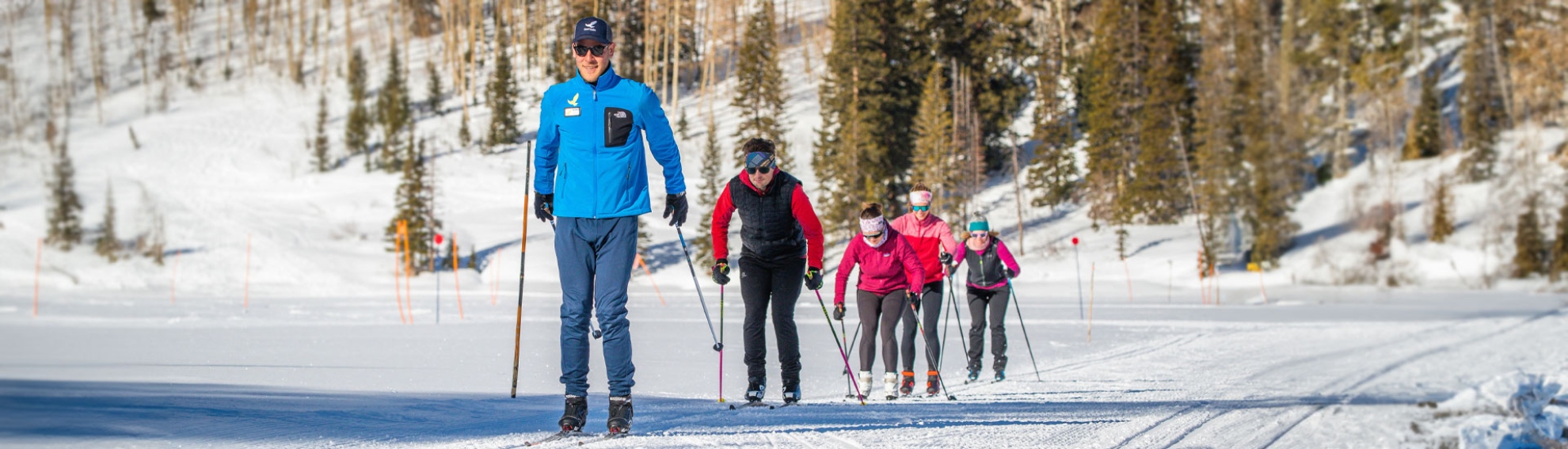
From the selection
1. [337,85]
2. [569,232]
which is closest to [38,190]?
[337,85]

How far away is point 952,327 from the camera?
1673 centimetres

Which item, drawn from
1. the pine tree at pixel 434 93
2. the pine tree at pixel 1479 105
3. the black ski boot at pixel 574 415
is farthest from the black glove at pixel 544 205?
the pine tree at pixel 434 93

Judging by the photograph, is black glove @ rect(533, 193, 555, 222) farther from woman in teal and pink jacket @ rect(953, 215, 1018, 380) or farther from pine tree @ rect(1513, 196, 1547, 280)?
pine tree @ rect(1513, 196, 1547, 280)

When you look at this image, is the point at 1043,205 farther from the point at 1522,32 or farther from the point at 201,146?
the point at 201,146

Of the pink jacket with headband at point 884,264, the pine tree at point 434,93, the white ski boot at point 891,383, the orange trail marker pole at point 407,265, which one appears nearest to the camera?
the pink jacket with headband at point 884,264

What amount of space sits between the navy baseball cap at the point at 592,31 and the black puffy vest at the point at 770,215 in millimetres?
1928

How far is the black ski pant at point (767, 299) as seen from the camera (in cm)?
653

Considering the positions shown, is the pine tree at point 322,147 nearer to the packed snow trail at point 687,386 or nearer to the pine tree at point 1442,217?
the packed snow trail at point 687,386

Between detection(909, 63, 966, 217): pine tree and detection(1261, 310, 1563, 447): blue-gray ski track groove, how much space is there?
1772 cm

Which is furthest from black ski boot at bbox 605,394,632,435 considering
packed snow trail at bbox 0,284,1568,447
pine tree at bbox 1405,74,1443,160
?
pine tree at bbox 1405,74,1443,160

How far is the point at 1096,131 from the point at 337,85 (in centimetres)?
4513

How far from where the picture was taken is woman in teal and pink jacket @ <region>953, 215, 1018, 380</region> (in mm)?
9648

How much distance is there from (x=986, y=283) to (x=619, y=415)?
5.60 meters

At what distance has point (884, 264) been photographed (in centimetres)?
765
